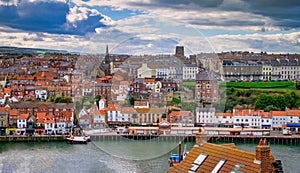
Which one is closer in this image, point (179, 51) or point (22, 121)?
point (179, 51)

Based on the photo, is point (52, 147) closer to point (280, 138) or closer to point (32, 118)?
point (32, 118)

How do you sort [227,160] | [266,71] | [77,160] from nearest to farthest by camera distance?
[227,160] < [77,160] < [266,71]

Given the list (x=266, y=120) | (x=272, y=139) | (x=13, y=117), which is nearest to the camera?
(x=272, y=139)

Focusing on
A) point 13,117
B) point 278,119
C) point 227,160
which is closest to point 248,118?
point 278,119

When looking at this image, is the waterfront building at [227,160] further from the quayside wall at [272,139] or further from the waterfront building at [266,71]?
the waterfront building at [266,71]

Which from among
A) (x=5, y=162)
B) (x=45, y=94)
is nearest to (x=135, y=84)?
(x=5, y=162)

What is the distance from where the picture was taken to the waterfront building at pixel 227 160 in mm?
2430

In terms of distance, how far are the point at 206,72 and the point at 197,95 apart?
8.6 inches

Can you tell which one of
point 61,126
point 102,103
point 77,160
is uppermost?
point 102,103

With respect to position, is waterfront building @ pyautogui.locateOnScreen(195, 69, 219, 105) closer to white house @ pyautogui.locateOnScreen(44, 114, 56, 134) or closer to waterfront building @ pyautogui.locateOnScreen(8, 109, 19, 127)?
white house @ pyautogui.locateOnScreen(44, 114, 56, 134)

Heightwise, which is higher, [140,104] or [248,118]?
[140,104]

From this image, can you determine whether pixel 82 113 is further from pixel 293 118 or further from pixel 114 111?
pixel 293 118

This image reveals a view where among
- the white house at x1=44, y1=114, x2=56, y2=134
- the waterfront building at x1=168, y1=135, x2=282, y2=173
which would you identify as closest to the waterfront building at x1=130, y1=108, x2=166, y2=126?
the waterfront building at x1=168, y1=135, x2=282, y2=173

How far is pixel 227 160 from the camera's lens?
2566 millimetres
